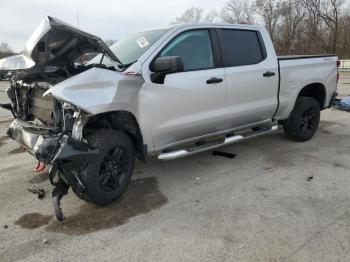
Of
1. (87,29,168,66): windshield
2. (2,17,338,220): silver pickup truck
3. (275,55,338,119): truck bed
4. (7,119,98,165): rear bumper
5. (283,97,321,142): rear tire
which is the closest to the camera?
(7,119,98,165): rear bumper

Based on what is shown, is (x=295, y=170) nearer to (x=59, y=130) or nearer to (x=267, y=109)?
(x=267, y=109)

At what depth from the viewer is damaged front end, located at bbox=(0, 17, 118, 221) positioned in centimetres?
351

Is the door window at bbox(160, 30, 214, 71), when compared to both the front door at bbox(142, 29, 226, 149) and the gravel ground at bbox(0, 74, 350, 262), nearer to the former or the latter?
the front door at bbox(142, 29, 226, 149)

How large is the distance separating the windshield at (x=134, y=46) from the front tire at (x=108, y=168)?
3.03 feet

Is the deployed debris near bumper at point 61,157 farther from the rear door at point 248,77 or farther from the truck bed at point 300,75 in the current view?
the truck bed at point 300,75

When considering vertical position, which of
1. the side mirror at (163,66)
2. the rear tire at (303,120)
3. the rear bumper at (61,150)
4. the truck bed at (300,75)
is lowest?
the rear tire at (303,120)

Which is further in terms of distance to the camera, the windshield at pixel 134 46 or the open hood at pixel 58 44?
the windshield at pixel 134 46

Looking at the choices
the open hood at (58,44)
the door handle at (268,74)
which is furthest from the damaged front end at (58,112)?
the door handle at (268,74)

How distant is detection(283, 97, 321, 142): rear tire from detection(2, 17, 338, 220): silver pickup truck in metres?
0.47

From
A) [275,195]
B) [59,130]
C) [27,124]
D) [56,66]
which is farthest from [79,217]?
[275,195]

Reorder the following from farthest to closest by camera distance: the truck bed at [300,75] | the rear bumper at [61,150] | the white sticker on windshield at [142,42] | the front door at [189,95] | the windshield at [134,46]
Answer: the truck bed at [300,75]
the white sticker on windshield at [142,42]
the windshield at [134,46]
the front door at [189,95]
the rear bumper at [61,150]

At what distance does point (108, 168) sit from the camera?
3.92m

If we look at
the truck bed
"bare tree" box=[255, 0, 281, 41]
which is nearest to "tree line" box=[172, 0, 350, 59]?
"bare tree" box=[255, 0, 281, 41]

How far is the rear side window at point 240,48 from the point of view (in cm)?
498
